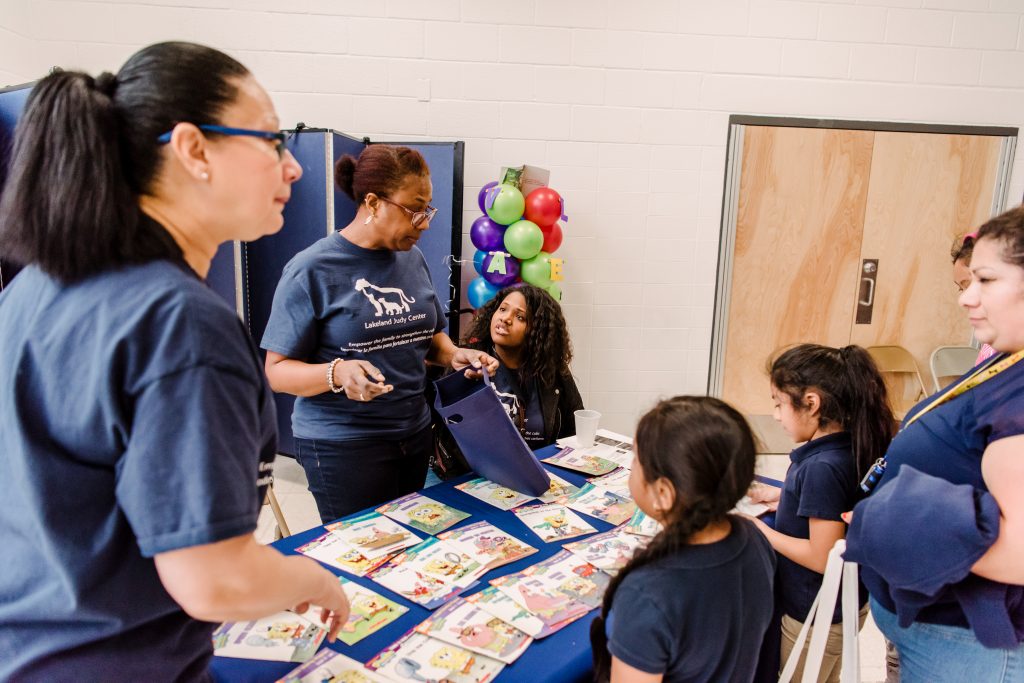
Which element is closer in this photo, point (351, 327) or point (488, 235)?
point (351, 327)

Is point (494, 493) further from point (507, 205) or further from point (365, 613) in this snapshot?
point (507, 205)

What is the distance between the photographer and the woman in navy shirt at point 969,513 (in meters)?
0.99

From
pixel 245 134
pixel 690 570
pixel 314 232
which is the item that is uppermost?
pixel 245 134

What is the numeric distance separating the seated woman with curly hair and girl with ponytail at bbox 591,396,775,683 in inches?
48.0

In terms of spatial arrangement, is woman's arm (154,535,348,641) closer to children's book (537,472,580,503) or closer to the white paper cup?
children's book (537,472,580,503)

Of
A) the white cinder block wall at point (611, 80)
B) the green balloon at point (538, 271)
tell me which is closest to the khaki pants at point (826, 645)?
the green balloon at point (538, 271)

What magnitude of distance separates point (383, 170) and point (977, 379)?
1.54 m

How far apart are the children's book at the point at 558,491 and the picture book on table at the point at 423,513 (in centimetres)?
25

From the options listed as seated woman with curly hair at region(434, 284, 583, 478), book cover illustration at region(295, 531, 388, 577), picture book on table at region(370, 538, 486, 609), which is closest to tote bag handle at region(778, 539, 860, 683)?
picture book on table at region(370, 538, 486, 609)

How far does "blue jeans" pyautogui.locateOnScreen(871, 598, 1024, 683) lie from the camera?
1142 mm

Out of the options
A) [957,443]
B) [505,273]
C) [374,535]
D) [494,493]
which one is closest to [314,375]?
[374,535]

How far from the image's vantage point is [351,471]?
6.05 ft

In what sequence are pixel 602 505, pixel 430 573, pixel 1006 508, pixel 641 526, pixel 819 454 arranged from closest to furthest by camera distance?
pixel 1006 508, pixel 430 573, pixel 819 454, pixel 641 526, pixel 602 505

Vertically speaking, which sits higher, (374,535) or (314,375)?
(314,375)
